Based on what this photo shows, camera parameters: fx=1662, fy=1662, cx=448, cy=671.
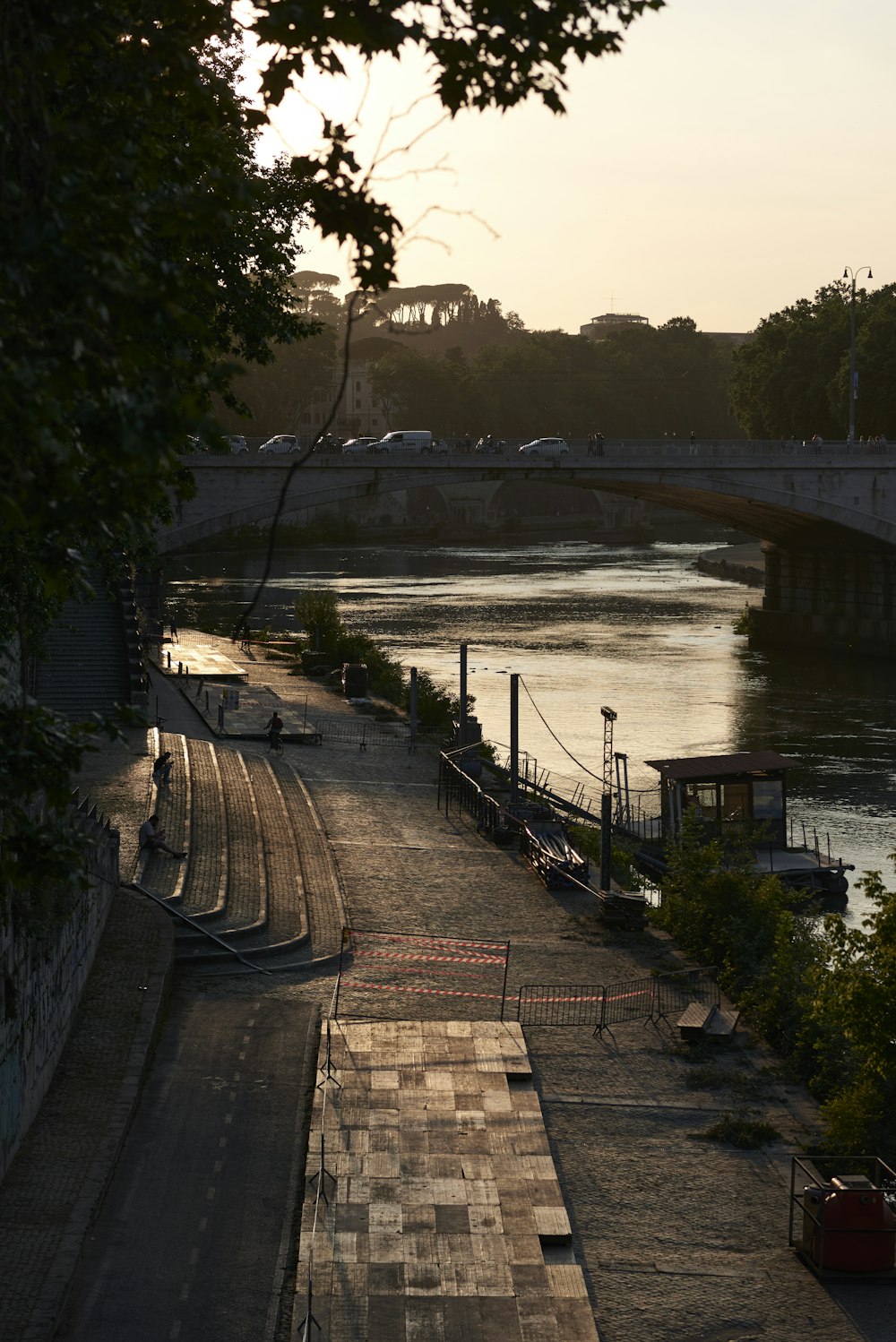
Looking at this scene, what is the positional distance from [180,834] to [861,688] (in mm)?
30338

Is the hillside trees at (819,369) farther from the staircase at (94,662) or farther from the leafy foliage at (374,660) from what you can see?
the staircase at (94,662)

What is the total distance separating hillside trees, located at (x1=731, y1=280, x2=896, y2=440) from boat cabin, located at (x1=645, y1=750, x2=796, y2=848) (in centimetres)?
4283

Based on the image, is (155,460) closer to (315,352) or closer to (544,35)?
(544,35)

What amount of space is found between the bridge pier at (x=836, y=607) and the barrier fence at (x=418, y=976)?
3937cm

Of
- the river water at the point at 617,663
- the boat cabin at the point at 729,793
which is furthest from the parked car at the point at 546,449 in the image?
the boat cabin at the point at 729,793

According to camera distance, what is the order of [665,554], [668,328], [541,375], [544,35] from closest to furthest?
1. [544,35]
2. [665,554]
3. [541,375]
4. [668,328]

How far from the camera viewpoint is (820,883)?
25.7 meters

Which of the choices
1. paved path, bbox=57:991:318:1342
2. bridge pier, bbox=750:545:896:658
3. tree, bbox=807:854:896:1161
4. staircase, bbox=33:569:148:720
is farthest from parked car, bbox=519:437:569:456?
tree, bbox=807:854:896:1161

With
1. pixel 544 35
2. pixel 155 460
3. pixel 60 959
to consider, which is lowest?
pixel 60 959

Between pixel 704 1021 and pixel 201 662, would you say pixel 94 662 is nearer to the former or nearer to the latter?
pixel 201 662

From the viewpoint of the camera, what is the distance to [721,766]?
26875mm

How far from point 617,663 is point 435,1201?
3847 centimetres

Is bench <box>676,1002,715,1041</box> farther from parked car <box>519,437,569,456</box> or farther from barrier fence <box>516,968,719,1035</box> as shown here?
parked car <box>519,437,569,456</box>

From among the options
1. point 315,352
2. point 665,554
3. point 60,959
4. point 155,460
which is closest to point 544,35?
point 155,460
